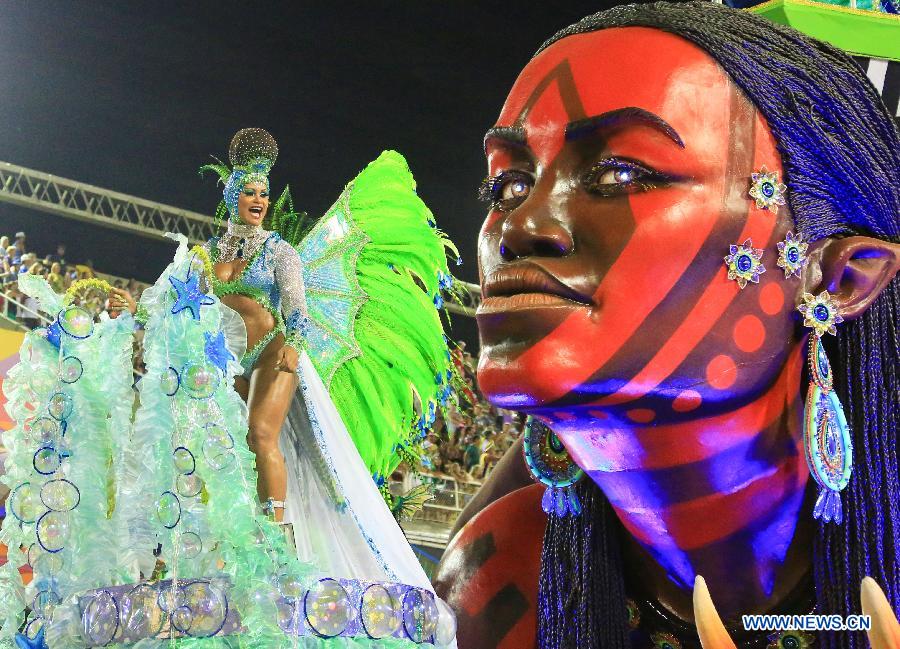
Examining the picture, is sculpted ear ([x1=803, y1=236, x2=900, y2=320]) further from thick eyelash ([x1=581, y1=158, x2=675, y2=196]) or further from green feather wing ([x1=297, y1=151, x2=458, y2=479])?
green feather wing ([x1=297, y1=151, x2=458, y2=479])

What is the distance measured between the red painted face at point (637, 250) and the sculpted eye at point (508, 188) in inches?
0.8

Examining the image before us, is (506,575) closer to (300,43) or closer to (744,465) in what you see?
(744,465)

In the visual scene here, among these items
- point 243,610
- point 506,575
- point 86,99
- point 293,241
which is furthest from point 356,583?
point 86,99

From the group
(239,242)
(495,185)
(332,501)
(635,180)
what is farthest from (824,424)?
(239,242)

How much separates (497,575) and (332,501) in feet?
5.37

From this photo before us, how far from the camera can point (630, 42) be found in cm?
114

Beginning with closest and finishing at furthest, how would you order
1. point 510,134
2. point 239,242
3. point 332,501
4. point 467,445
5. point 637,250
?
point 637,250, point 510,134, point 332,501, point 239,242, point 467,445

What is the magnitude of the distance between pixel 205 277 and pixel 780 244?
571 mm

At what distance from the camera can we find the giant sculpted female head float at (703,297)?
1051mm

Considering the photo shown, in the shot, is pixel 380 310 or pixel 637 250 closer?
pixel 637 250

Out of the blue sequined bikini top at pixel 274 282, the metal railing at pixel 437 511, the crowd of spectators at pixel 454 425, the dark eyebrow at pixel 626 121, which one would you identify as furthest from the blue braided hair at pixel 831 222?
the crowd of spectators at pixel 454 425

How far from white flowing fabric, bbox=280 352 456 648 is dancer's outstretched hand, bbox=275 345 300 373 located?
0.03 metres

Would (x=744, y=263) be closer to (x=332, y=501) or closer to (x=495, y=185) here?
(x=495, y=185)

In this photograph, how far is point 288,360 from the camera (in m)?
3.27
